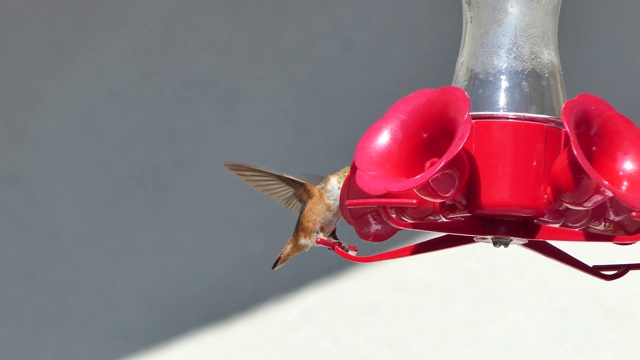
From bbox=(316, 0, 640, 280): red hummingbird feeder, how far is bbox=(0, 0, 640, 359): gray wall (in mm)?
1850

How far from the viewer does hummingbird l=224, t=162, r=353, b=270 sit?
3365 mm

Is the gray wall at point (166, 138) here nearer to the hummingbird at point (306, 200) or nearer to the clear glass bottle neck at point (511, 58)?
the hummingbird at point (306, 200)

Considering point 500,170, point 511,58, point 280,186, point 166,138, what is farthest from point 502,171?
point 166,138

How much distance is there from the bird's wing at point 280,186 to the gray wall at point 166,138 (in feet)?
1.57

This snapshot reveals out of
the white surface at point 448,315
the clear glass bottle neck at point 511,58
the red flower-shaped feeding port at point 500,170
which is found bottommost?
the white surface at point 448,315

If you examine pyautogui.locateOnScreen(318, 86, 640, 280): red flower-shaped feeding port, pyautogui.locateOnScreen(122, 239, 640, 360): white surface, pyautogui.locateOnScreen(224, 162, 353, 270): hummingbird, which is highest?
pyautogui.locateOnScreen(318, 86, 640, 280): red flower-shaped feeding port

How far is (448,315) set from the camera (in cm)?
390

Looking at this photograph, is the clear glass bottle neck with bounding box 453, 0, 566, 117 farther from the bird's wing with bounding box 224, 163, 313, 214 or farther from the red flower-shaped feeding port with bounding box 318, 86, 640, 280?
the bird's wing with bounding box 224, 163, 313, 214

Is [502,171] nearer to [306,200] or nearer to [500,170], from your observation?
[500,170]

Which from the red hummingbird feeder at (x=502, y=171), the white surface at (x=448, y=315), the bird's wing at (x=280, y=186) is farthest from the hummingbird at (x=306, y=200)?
the red hummingbird feeder at (x=502, y=171)

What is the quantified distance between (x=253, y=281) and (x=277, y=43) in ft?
3.16

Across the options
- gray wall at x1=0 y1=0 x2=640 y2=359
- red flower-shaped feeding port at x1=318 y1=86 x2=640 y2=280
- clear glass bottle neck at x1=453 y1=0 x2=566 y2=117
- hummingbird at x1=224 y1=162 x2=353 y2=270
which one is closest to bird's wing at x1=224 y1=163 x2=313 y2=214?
hummingbird at x1=224 y1=162 x2=353 y2=270

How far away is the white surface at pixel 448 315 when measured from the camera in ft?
12.4

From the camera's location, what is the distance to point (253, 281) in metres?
4.02
